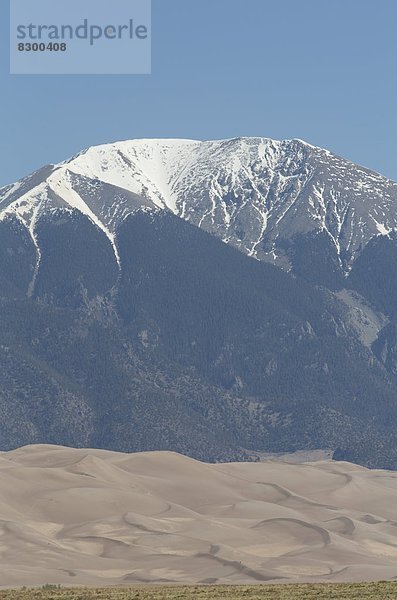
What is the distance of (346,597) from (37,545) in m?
84.7

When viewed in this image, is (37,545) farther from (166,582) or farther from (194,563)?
(166,582)

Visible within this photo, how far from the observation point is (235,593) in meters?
118

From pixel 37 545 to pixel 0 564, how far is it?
19475mm

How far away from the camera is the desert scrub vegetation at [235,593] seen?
111250mm

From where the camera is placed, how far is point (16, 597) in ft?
383

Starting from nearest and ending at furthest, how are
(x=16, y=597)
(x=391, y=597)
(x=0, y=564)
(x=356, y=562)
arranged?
(x=391, y=597) → (x=16, y=597) → (x=0, y=564) → (x=356, y=562)

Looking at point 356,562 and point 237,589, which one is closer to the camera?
point 237,589

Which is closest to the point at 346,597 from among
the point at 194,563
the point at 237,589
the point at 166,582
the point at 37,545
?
the point at 237,589

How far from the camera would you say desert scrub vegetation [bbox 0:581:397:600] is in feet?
365

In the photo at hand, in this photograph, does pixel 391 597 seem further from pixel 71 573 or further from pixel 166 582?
pixel 71 573

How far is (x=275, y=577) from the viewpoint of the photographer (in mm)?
154000

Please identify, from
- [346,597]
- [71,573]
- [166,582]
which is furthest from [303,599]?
[71,573]

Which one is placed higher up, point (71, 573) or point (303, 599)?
point (303, 599)

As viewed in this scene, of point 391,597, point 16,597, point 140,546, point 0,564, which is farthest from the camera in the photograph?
point 140,546
